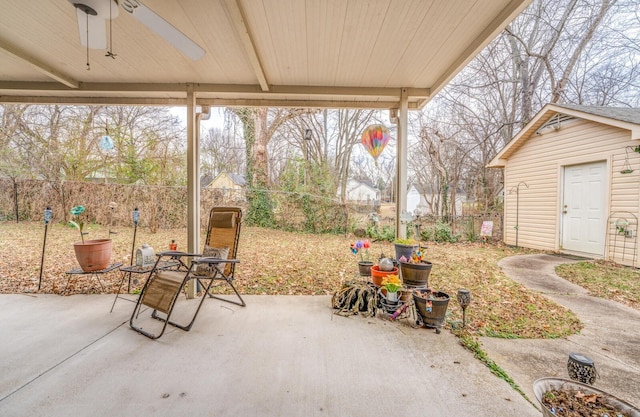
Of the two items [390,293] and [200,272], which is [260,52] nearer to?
[200,272]

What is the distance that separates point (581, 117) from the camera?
213 inches

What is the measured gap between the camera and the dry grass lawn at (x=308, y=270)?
9.31ft

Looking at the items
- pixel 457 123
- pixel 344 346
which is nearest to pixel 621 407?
pixel 344 346

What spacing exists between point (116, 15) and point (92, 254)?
2.49m

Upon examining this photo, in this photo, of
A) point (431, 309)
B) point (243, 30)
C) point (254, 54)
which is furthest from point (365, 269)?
point (243, 30)

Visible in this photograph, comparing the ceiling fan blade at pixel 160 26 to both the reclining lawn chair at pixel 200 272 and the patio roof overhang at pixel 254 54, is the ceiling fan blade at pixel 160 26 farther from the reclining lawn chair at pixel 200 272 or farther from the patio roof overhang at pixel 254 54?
the reclining lawn chair at pixel 200 272

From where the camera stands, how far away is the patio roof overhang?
6.39ft

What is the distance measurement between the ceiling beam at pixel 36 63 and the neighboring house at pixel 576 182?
27.0 ft

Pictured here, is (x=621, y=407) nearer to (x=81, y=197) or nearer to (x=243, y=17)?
(x=243, y=17)

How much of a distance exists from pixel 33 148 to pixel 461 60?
32.5ft

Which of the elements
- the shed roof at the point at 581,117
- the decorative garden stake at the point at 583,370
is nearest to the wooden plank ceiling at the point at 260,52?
the decorative garden stake at the point at 583,370

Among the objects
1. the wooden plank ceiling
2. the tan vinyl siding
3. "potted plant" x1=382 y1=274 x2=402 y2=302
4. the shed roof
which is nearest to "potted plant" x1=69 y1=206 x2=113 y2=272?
the wooden plank ceiling

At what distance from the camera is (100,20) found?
1.80 meters

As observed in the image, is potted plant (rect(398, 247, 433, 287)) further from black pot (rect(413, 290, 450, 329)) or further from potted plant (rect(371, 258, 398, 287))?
black pot (rect(413, 290, 450, 329))
